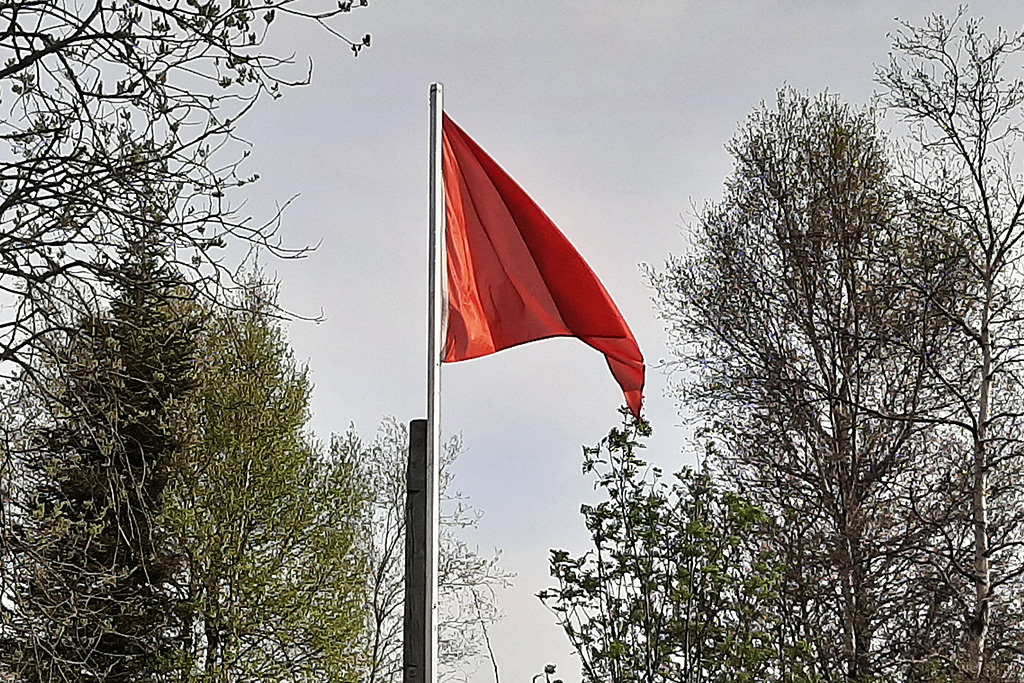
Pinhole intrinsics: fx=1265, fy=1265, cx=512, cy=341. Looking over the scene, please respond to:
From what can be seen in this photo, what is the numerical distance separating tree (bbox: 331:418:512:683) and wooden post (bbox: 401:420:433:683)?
1114 cm

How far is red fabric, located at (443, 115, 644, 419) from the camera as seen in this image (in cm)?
514

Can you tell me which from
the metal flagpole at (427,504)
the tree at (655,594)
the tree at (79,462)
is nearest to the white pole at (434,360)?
the metal flagpole at (427,504)

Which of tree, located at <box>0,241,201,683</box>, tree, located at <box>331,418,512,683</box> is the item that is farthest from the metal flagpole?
tree, located at <box>331,418,512,683</box>

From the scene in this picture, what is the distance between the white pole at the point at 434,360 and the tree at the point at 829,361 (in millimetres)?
5997

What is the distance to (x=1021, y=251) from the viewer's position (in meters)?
9.86

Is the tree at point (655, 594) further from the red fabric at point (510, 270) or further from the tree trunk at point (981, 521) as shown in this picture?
the tree trunk at point (981, 521)

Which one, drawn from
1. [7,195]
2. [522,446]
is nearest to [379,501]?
[522,446]

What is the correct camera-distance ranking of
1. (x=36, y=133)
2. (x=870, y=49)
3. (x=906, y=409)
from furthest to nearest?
(x=906, y=409), (x=870, y=49), (x=36, y=133)

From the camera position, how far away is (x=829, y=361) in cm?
1134

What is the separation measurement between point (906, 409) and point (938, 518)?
42.0 inches

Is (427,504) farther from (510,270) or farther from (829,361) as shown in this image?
(829,361)

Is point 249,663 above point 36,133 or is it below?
above

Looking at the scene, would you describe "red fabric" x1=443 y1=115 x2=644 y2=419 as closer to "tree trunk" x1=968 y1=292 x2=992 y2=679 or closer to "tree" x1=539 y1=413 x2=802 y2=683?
"tree" x1=539 y1=413 x2=802 y2=683

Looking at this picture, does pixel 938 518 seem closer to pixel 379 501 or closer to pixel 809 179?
pixel 809 179
